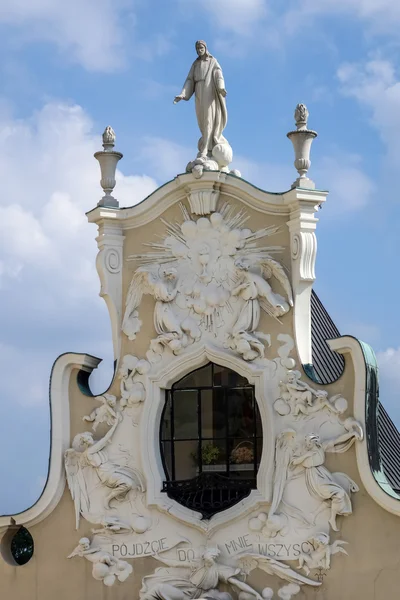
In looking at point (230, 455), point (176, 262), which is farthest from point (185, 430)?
point (176, 262)

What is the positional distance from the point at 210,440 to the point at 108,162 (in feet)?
12.3

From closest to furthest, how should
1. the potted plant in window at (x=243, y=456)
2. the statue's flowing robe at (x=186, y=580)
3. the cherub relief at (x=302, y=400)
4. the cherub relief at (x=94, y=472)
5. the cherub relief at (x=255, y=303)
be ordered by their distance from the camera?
the cherub relief at (x=302, y=400)
the statue's flowing robe at (x=186, y=580)
the cherub relief at (x=255, y=303)
the potted plant in window at (x=243, y=456)
the cherub relief at (x=94, y=472)

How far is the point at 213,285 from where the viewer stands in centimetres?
2183

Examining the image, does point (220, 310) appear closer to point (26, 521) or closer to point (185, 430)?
point (185, 430)

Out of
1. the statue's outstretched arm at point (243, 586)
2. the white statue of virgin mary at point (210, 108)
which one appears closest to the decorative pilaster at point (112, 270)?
the white statue of virgin mary at point (210, 108)

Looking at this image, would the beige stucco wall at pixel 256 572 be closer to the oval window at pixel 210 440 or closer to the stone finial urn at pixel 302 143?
the oval window at pixel 210 440

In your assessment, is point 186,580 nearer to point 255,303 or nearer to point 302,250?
point 255,303

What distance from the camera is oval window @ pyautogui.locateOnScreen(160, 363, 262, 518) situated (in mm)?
21531

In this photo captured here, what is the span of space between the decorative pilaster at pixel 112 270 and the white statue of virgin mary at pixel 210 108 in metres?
1.43

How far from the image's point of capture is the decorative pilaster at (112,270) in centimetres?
2228

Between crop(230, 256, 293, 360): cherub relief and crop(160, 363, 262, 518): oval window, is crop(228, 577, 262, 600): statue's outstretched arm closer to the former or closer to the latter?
crop(160, 363, 262, 518): oval window

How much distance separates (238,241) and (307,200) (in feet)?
3.26

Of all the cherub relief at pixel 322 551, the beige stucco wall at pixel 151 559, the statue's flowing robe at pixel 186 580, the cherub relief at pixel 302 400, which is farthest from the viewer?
the statue's flowing robe at pixel 186 580

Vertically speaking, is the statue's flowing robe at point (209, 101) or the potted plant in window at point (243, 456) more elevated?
the statue's flowing robe at point (209, 101)
